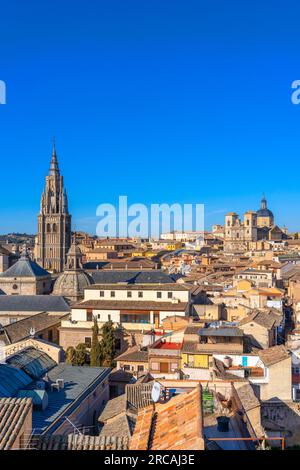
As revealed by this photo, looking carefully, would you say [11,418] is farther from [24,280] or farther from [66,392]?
[24,280]

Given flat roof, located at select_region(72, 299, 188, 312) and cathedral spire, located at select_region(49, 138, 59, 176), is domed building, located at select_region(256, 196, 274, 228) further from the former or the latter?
flat roof, located at select_region(72, 299, 188, 312)

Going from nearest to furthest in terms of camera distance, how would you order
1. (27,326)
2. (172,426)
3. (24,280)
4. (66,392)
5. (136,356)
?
1. (172,426)
2. (66,392)
3. (136,356)
4. (27,326)
5. (24,280)

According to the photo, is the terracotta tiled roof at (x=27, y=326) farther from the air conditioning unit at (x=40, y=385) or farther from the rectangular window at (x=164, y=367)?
the air conditioning unit at (x=40, y=385)

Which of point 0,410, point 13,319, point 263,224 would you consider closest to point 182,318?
point 13,319

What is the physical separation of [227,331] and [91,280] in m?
20.6

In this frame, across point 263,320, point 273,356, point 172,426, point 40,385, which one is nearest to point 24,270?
point 263,320

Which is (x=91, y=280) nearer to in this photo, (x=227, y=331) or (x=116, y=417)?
(x=227, y=331)

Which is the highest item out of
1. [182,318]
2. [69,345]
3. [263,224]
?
[263,224]

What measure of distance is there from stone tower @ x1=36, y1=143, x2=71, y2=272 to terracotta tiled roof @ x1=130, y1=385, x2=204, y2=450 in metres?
64.2

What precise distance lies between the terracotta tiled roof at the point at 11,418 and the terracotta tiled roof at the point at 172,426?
1886 mm

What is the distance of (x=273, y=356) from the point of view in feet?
59.3

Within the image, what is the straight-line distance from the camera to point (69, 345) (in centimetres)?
2789

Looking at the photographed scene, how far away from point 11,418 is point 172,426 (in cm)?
277

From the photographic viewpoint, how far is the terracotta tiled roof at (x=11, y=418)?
24.5 ft
